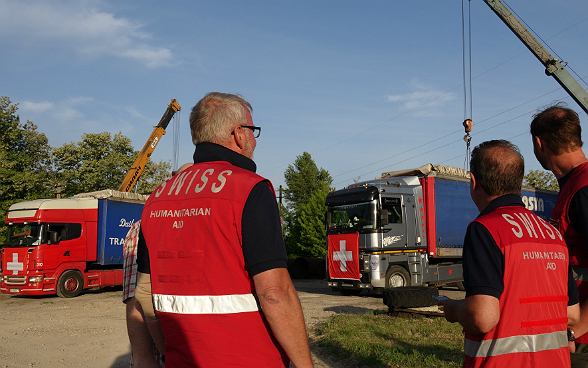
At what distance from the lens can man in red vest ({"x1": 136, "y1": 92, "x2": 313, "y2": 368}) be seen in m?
1.84

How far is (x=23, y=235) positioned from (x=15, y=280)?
62.6 inches

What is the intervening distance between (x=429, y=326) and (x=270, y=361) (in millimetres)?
7409

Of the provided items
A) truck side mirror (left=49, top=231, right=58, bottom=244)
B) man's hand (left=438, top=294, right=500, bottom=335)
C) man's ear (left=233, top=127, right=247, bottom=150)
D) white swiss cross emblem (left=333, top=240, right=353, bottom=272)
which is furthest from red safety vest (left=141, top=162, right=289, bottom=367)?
truck side mirror (left=49, top=231, right=58, bottom=244)

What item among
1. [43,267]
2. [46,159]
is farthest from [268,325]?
[46,159]

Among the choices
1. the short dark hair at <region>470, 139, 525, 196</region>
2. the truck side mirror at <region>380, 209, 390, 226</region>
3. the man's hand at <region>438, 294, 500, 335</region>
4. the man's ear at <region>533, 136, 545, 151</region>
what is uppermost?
the truck side mirror at <region>380, 209, 390, 226</region>

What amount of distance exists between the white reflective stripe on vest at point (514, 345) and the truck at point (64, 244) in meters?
17.3

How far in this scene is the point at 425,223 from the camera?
1555 centimetres

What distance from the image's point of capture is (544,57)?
20.2m

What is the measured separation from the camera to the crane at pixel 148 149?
26.2 m

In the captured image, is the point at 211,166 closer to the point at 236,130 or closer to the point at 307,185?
the point at 236,130

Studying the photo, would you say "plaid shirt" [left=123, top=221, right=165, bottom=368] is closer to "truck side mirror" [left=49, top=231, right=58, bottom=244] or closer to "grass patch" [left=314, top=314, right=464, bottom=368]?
"grass patch" [left=314, top=314, right=464, bottom=368]

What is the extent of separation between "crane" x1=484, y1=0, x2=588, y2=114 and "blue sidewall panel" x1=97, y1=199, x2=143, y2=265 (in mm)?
17865

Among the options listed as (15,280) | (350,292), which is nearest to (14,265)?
(15,280)

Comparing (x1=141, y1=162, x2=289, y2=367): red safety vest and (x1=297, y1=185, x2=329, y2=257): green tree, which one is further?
(x1=297, y1=185, x2=329, y2=257): green tree
